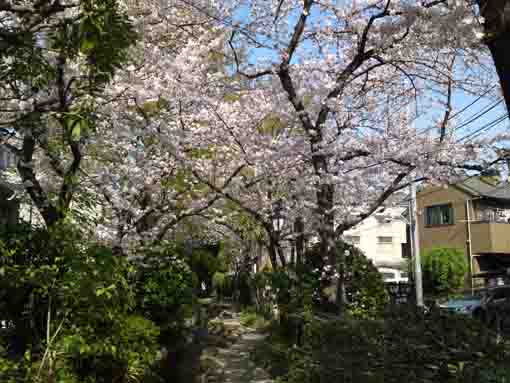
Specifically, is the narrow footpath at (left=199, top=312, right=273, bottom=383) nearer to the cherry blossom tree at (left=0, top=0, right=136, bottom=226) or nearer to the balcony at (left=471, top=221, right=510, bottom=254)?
the cherry blossom tree at (left=0, top=0, right=136, bottom=226)

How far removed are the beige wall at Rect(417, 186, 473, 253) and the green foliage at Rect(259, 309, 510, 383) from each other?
23538 millimetres

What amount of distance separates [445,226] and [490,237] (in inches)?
121

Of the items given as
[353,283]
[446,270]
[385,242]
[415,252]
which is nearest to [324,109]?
[353,283]

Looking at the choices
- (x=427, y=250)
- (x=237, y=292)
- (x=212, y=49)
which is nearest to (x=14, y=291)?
(x=212, y=49)

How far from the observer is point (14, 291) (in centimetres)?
592

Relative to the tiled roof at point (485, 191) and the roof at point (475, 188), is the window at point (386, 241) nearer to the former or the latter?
the roof at point (475, 188)

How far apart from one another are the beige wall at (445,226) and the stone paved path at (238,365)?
18191mm

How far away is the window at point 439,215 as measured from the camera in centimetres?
3025

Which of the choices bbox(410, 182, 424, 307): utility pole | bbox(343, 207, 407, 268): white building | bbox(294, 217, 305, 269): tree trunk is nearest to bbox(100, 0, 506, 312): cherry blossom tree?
bbox(294, 217, 305, 269): tree trunk

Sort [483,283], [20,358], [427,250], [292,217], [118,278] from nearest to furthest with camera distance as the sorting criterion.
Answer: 1. [20,358]
2. [118,278]
3. [292,217]
4. [483,283]
5. [427,250]

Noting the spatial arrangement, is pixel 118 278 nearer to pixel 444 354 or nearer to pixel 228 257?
pixel 444 354

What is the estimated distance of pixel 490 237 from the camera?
27875 millimetres

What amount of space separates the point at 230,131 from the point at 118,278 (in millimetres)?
5111

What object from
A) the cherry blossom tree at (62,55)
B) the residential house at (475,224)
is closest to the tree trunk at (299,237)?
the cherry blossom tree at (62,55)
